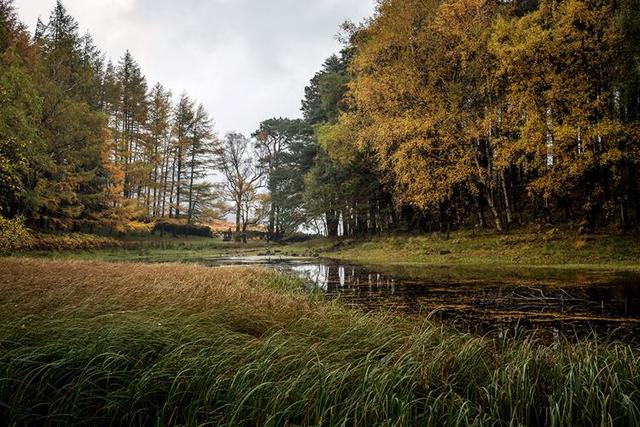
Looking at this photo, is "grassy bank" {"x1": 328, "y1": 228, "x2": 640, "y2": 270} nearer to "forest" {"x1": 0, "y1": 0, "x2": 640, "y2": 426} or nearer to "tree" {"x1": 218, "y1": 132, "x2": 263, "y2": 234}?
"forest" {"x1": 0, "y1": 0, "x2": 640, "y2": 426}

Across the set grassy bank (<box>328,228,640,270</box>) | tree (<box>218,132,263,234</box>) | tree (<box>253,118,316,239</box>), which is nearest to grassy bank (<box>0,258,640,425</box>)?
grassy bank (<box>328,228,640,270</box>)

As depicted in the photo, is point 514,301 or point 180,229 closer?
point 514,301

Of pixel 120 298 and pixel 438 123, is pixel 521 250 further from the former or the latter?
pixel 120 298

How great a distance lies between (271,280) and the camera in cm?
1141

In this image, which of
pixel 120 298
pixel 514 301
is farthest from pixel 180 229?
pixel 514 301

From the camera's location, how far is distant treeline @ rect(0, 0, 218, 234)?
17672 millimetres

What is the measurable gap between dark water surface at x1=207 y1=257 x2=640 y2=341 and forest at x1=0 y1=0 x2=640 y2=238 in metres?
7.11

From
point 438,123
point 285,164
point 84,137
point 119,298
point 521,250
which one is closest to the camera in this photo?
point 119,298

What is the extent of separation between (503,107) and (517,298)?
46.7ft

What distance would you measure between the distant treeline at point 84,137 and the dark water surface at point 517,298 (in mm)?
9714

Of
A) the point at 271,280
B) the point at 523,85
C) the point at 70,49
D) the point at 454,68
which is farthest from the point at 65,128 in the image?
the point at 523,85

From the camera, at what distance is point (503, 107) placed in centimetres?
1969

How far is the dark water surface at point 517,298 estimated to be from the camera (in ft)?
19.9

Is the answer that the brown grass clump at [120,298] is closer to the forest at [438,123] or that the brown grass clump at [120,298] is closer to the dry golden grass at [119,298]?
the dry golden grass at [119,298]
